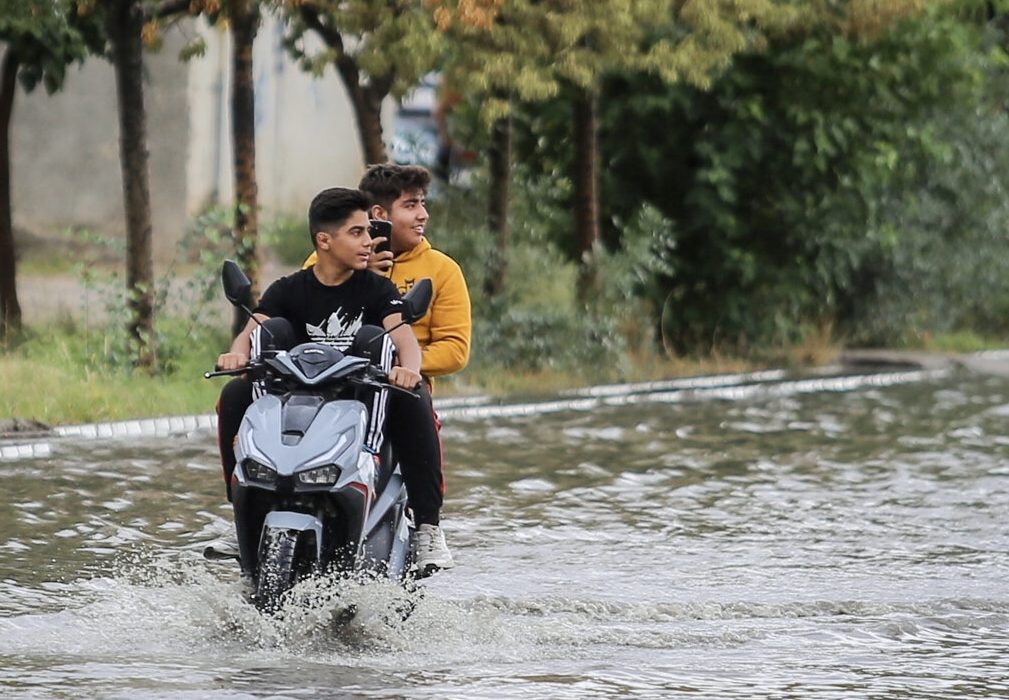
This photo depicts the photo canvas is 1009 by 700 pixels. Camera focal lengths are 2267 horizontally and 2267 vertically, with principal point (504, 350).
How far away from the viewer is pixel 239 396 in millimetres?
8234

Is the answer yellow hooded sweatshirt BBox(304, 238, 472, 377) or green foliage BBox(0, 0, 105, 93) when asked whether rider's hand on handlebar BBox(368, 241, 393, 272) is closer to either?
yellow hooded sweatshirt BBox(304, 238, 472, 377)

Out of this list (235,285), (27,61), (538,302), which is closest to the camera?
(235,285)

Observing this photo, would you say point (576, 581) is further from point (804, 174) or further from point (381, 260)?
point (804, 174)

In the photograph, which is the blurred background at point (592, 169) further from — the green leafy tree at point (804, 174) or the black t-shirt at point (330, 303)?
the black t-shirt at point (330, 303)

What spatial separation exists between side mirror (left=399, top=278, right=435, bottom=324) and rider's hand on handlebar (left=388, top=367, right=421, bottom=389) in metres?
0.17

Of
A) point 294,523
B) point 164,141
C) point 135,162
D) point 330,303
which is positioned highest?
point 164,141

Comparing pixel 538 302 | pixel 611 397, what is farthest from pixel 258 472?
pixel 538 302

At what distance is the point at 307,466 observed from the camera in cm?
750

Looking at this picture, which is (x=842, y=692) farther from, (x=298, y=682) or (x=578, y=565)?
(x=578, y=565)

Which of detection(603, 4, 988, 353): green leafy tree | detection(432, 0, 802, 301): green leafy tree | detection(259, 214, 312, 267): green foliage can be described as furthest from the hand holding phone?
detection(259, 214, 312, 267): green foliage

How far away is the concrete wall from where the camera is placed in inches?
1112

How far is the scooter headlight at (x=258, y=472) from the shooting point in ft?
24.7

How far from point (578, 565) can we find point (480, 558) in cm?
45

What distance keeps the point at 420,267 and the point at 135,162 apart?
8.58 meters
